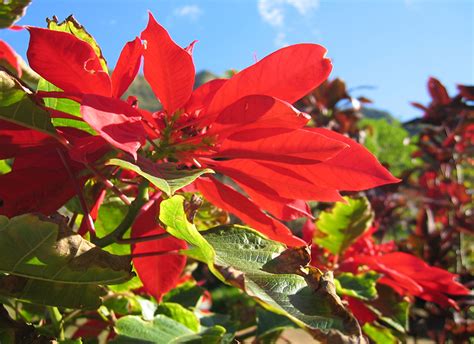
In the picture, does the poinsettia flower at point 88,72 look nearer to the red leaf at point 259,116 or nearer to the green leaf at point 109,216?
the red leaf at point 259,116

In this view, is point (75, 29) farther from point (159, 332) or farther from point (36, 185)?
point (159, 332)

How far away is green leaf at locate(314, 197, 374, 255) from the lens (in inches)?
44.2

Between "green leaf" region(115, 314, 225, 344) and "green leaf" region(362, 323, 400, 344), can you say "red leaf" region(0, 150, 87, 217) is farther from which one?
"green leaf" region(362, 323, 400, 344)

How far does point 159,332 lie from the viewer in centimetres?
70

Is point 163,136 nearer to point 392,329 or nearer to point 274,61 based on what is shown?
point 274,61

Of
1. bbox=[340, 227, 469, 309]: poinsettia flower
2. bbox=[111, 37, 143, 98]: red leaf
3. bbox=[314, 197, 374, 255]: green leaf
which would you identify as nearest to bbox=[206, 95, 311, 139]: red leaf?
bbox=[111, 37, 143, 98]: red leaf

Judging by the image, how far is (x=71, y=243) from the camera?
0.47 meters

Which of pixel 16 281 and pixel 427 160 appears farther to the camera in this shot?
pixel 427 160

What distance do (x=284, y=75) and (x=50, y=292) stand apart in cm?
34

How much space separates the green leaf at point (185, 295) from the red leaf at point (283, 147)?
538mm

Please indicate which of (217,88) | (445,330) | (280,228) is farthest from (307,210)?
(445,330)

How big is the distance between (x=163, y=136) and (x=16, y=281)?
0.22 metres

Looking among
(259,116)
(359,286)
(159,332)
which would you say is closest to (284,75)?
(259,116)

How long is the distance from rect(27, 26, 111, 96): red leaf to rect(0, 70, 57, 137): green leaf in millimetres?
33
